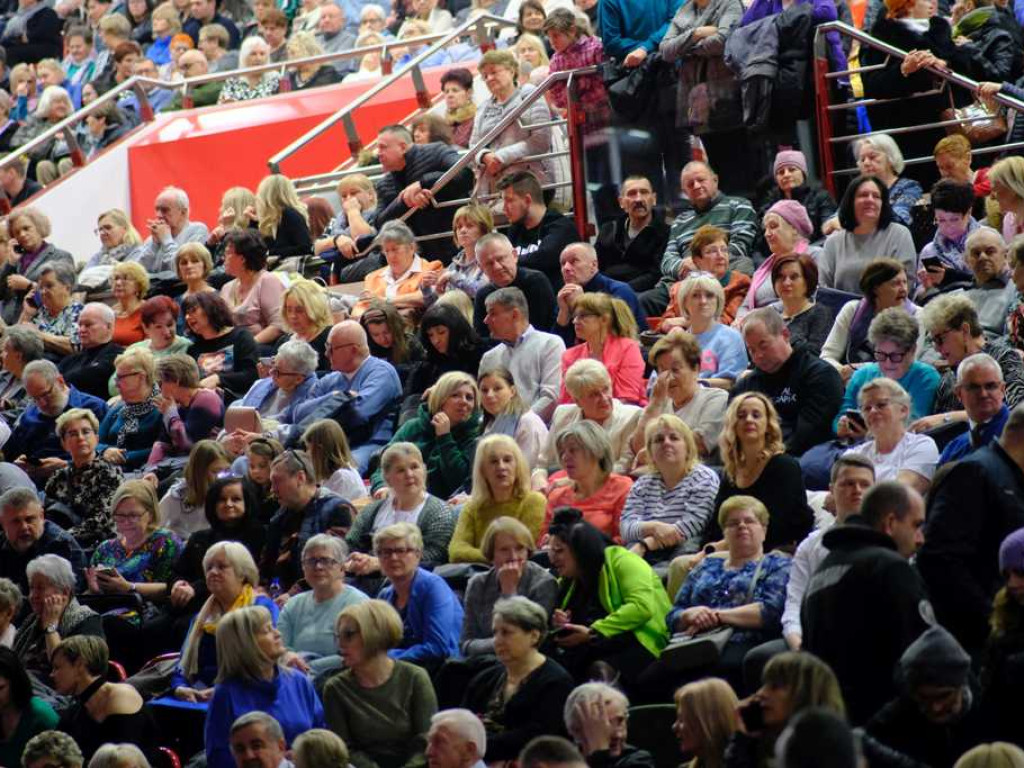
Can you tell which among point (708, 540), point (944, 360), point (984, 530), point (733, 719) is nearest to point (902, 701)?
point (733, 719)

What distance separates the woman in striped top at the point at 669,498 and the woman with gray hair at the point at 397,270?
358cm

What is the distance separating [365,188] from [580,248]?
304 centimetres

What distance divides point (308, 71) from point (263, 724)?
10148 millimetres

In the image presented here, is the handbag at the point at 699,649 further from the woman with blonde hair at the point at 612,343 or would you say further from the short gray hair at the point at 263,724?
the woman with blonde hair at the point at 612,343

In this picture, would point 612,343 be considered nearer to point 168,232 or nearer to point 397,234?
point 397,234

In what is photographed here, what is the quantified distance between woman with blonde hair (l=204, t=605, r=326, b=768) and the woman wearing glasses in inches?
135

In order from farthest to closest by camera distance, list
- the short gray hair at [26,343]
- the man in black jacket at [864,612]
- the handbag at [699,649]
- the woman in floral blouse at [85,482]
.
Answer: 1. the short gray hair at [26,343]
2. the woman in floral blouse at [85,482]
3. the handbag at [699,649]
4. the man in black jacket at [864,612]

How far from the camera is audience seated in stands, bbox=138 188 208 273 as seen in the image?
47.0 ft

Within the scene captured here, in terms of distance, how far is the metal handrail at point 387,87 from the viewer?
14.8 metres

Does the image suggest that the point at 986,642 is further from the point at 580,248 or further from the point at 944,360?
the point at 580,248

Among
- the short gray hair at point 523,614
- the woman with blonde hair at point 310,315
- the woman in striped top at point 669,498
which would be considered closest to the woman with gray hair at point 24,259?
the woman with blonde hair at point 310,315

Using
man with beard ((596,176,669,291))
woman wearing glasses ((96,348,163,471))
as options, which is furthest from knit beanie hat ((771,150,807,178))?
woman wearing glasses ((96,348,163,471))

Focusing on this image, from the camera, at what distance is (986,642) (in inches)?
275

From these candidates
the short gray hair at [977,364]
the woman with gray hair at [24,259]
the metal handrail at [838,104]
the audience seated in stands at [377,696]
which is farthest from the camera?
the woman with gray hair at [24,259]
